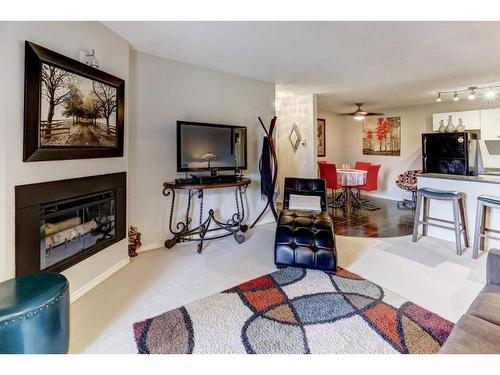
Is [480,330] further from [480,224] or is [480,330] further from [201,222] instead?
[201,222]

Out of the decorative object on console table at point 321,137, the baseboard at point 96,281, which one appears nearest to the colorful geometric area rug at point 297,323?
the baseboard at point 96,281

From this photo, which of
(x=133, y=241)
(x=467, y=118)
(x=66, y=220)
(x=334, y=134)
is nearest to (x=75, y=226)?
(x=66, y=220)

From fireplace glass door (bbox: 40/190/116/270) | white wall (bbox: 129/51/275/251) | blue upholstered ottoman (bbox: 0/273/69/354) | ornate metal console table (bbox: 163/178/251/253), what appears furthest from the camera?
ornate metal console table (bbox: 163/178/251/253)

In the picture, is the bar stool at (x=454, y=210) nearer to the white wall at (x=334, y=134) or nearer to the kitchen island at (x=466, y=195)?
the kitchen island at (x=466, y=195)

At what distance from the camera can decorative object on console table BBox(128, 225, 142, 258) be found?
2.98 meters

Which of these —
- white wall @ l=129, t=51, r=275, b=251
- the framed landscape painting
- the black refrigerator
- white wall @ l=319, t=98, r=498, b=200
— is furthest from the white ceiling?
the framed landscape painting

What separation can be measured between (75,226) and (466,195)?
4.21m

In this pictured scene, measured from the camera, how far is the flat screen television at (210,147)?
10.7 feet

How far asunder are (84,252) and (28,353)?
118cm

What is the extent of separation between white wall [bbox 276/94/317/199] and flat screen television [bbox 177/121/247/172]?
73.9 inches

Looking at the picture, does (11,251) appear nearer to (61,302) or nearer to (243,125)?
(61,302)

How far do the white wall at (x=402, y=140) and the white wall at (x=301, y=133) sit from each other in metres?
1.88

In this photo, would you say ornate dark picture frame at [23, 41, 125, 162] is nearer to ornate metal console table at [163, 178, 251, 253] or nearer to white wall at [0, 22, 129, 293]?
white wall at [0, 22, 129, 293]

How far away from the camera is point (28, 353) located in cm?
122
